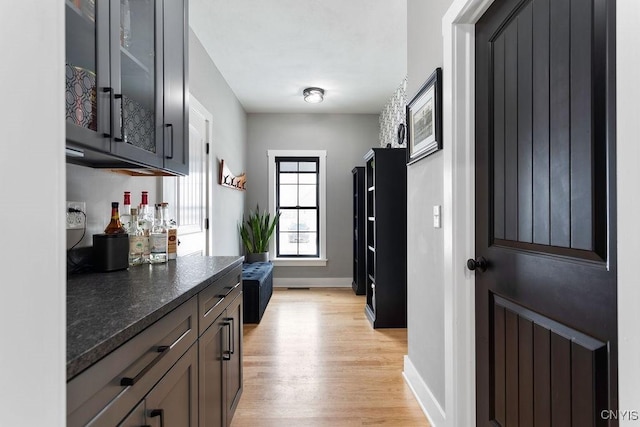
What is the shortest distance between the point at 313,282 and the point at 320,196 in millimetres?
1317

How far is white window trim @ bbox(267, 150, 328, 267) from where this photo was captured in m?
5.09

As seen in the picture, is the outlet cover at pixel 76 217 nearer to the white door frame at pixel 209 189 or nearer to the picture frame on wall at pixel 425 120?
the picture frame on wall at pixel 425 120

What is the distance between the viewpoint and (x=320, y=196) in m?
5.14

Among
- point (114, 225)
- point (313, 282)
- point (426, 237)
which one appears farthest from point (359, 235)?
point (114, 225)

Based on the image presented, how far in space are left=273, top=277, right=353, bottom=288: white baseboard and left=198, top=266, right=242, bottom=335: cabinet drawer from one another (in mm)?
3272

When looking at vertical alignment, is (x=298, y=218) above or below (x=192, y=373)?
above

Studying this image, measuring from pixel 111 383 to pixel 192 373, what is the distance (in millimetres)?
491

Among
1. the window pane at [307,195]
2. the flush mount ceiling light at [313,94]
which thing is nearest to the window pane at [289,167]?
the window pane at [307,195]

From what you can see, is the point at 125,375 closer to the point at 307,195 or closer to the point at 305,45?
the point at 305,45

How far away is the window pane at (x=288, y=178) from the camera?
5219 mm
